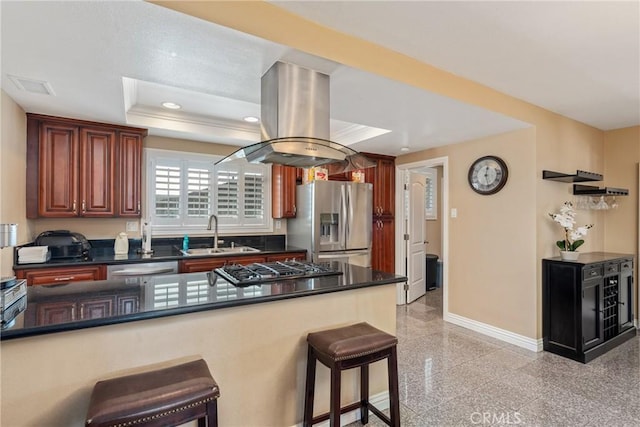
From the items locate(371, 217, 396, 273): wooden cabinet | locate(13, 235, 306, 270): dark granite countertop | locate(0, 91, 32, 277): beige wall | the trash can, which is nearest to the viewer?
locate(0, 91, 32, 277): beige wall

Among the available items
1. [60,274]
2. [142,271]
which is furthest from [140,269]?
[60,274]

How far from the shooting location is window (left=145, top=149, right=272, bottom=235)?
12.4ft

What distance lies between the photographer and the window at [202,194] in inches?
149

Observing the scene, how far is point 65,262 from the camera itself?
2811mm

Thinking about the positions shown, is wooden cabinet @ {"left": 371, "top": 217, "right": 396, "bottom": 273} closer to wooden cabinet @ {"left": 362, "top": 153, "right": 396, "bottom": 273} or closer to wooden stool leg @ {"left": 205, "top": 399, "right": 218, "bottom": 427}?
wooden cabinet @ {"left": 362, "top": 153, "right": 396, "bottom": 273}

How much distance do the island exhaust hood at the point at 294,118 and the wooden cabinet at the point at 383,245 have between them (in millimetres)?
2683

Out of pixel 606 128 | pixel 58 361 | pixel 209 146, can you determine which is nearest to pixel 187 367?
pixel 58 361

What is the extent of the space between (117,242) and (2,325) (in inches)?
89.5

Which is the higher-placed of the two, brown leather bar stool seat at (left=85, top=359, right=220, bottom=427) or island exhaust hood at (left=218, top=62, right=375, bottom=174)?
island exhaust hood at (left=218, top=62, right=375, bottom=174)

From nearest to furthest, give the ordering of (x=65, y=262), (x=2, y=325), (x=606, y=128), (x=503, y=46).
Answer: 1. (x=2, y=325)
2. (x=503, y=46)
3. (x=65, y=262)
4. (x=606, y=128)

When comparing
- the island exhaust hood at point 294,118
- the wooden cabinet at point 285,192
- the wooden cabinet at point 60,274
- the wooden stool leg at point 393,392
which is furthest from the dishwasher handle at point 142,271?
the wooden stool leg at point 393,392

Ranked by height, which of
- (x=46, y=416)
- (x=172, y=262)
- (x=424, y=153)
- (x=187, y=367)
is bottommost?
(x=46, y=416)

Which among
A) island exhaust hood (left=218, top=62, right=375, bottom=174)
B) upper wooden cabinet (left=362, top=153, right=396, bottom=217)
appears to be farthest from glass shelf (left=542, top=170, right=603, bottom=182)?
island exhaust hood (left=218, top=62, right=375, bottom=174)

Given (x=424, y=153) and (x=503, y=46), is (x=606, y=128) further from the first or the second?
(x=503, y=46)
